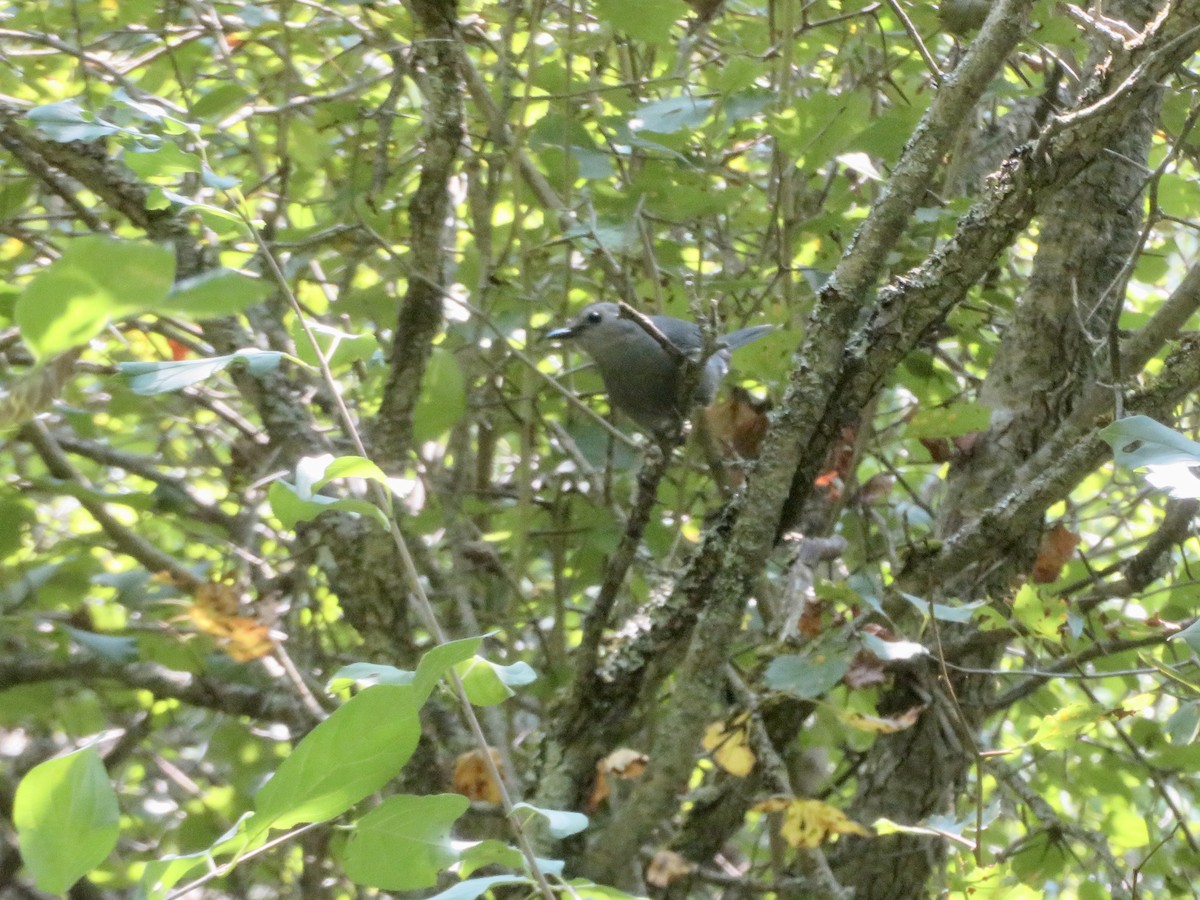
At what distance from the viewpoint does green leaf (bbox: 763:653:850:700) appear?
1505 mm

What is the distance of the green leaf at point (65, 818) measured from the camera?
2.03 feet

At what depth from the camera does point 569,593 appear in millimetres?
2416

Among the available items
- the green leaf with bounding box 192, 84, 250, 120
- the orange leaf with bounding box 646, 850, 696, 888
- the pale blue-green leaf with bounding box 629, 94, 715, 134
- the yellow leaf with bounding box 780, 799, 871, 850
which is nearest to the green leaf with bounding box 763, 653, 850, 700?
the yellow leaf with bounding box 780, 799, 871, 850

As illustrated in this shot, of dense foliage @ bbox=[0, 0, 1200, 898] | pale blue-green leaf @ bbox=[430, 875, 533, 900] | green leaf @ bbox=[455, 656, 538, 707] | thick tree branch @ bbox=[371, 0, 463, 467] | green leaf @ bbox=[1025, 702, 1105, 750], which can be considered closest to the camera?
pale blue-green leaf @ bbox=[430, 875, 533, 900]

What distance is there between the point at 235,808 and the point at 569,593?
2.75ft

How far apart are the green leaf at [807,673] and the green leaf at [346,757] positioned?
94cm

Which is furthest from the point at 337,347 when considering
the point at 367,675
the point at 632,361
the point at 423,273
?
the point at 632,361

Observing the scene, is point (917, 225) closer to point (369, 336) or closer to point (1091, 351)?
point (1091, 351)

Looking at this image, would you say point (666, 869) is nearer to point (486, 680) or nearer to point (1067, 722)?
point (1067, 722)

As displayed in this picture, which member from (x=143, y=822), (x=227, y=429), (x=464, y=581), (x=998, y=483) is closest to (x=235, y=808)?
(x=143, y=822)

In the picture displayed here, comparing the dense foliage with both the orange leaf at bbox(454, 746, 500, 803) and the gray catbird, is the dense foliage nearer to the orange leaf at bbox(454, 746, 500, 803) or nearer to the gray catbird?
the orange leaf at bbox(454, 746, 500, 803)

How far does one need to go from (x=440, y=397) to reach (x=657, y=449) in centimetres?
38

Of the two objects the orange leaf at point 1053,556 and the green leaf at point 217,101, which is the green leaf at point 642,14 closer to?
the green leaf at point 217,101

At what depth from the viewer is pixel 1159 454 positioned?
0.83 m
